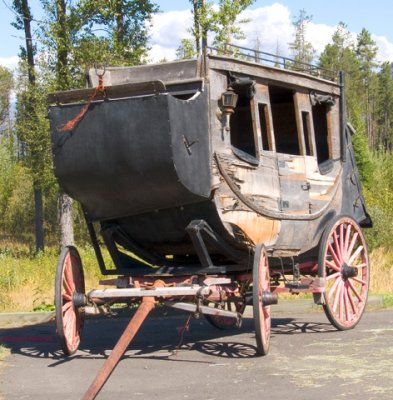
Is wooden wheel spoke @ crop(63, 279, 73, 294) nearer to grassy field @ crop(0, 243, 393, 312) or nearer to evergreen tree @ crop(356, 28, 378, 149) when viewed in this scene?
grassy field @ crop(0, 243, 393, 312)

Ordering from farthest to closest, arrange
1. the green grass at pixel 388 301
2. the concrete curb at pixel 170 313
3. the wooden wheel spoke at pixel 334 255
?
1. the green grass at pixel 388 301
2. the concrete curb at pixel 170 313
3. the wooden wheel spoke at pixel 334 255

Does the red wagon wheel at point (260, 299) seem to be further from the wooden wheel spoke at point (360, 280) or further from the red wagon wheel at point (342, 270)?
the wooden wheel spoke at point (360, 280)

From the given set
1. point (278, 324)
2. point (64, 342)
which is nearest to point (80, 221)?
point (278, 324)

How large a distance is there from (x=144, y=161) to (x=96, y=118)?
66 centimetres

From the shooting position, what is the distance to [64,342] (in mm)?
8312

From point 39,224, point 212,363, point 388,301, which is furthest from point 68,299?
point 39,224

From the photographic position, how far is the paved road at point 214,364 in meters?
6.78

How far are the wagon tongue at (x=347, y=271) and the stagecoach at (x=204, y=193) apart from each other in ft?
0.04

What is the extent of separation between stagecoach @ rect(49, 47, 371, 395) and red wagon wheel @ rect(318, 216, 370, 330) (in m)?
0.02

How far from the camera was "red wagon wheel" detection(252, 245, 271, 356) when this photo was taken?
788 centimetres

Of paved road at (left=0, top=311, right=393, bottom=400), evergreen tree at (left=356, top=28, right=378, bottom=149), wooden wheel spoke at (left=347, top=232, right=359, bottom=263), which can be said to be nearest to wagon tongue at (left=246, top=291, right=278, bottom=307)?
paved road at (left=0, top=311, right=393, bottom=400)

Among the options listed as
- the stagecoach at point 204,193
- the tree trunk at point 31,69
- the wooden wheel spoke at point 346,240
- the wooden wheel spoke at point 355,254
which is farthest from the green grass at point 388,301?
the tree trunk at point 31,69

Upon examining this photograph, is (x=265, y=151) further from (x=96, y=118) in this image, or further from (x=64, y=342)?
(x=64, y=342)

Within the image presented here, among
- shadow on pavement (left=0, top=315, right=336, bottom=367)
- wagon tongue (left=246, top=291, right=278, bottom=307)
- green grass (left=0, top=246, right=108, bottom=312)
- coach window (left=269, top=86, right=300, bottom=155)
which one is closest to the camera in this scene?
wagon tongue (left=246, top=291, right=278, bottom=307)
